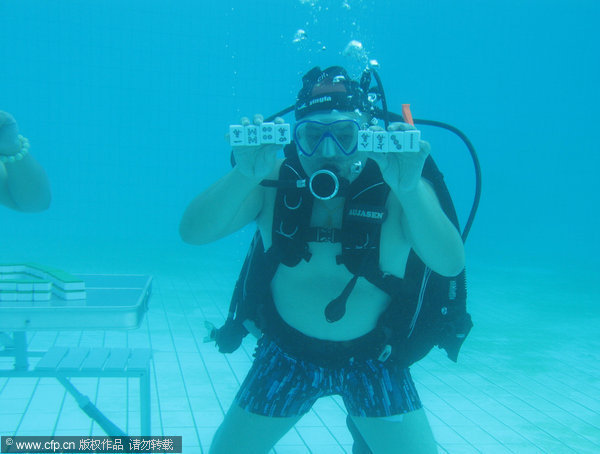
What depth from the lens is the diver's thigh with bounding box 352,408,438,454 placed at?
6.03 feet

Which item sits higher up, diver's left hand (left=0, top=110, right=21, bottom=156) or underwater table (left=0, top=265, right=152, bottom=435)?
diver's left hand (left=0, top=110, right=21, bottom=156)

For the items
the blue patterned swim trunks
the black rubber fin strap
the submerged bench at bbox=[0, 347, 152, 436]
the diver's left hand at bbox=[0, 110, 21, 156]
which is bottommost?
the submerged bench at bbox=[0, 347, 152, 436]

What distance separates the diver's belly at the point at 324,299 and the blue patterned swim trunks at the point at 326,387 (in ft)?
0.43

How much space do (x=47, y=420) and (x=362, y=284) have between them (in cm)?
260

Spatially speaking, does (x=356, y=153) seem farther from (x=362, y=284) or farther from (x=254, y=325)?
(x=254, y=325)

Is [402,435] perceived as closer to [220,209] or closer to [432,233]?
[432,233]

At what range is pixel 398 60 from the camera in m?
32.8

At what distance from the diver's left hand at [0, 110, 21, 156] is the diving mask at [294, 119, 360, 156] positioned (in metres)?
0.99

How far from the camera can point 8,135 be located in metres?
1.73

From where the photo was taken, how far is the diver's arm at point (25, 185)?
195 centimetres

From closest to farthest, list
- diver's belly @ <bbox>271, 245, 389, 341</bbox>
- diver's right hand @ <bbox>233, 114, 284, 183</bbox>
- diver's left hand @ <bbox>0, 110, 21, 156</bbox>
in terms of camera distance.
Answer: diver's right hand @ <bbox>233, 114, 284, 183</bbox>
diver's left hand @ <bbox>0, 110, 21, 156</bbox>
diver's belly @ <bbox>271, 245, 389, 341</bbox>

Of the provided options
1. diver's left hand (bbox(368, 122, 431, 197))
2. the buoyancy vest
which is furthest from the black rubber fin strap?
diver's left hand (bbox(368, 122, 431, 197))

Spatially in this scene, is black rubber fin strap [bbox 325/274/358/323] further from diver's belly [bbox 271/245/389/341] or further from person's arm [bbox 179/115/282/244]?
person's arm [bbox 179/115/282/244]

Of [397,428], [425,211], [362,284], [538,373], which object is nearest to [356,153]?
[425,211]
